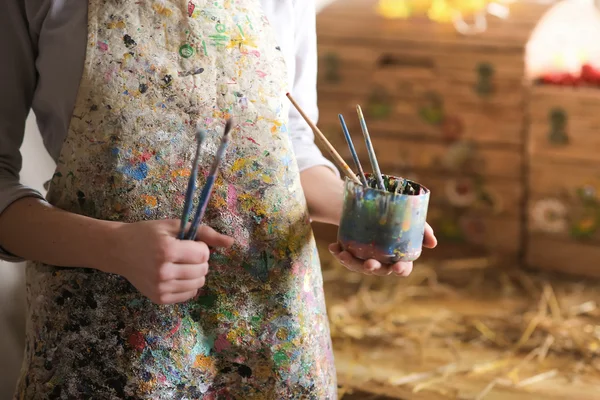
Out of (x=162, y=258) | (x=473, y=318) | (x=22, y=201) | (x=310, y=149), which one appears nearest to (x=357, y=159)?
(x=310, y=149)

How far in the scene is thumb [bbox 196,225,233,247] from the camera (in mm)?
729

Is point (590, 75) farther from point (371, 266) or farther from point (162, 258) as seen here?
point (162, 258)

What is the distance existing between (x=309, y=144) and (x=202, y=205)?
1.19 ft

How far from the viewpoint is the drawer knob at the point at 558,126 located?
90.3 inches

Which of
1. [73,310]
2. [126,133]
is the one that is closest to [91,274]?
[73,310]

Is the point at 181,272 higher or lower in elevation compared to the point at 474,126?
higher

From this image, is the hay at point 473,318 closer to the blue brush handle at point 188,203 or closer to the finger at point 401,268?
the finger at point 401,268

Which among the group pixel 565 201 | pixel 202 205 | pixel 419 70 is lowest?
pixel 565 201

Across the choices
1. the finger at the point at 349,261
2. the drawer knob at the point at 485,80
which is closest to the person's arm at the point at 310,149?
the finger at the point at 349,261

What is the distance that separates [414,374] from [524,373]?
10.7 inches

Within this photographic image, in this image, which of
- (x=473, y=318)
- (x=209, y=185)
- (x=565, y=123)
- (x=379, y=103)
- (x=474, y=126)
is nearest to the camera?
(x=209, y=185)

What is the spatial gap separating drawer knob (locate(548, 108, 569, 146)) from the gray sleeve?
1.85 metres

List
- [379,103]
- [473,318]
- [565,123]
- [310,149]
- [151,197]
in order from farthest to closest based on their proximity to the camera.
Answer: [379,103], [565,123], [473,318], [310,149], [151,197]

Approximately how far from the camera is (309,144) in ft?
3.34
